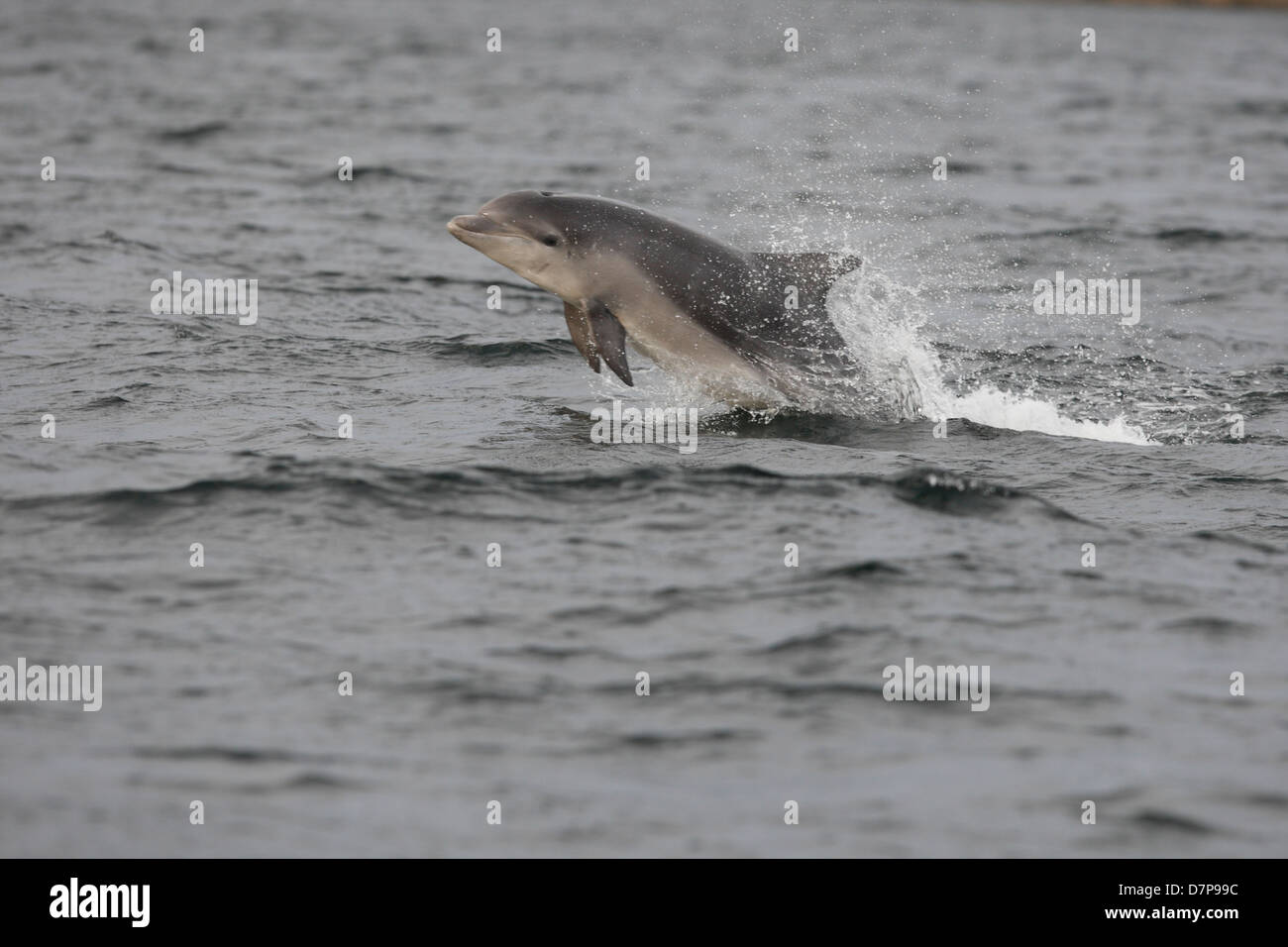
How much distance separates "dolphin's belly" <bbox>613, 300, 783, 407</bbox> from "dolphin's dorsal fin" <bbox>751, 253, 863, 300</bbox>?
689mm

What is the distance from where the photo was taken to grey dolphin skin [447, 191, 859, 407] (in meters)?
13.5

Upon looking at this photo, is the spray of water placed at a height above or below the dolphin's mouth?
below

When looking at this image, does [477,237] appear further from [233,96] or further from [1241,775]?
[233,96]

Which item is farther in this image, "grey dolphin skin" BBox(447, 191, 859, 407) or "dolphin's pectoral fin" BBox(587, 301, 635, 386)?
"grey dolphin skin" BBox(447, 191, 859, 407)

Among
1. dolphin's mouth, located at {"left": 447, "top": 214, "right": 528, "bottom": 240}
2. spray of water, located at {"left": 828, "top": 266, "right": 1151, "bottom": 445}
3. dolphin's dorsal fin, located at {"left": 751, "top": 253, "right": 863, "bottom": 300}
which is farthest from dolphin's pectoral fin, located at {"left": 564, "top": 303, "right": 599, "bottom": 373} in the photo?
spray of water, located at {"left": 828, "top": 266, "right": 1151, "bottom": 445}

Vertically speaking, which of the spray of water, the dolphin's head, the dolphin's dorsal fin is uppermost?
the dolphin's head

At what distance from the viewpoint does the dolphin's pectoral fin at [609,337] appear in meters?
12.9

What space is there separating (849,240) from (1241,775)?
1589cm

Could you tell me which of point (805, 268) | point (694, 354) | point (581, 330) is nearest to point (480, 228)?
point (581, 330)

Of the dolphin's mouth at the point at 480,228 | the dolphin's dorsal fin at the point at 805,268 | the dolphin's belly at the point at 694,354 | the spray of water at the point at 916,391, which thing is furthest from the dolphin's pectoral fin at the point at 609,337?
the spray of water at the point at 916,391

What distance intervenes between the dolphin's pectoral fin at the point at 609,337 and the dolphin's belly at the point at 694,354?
0.17 m

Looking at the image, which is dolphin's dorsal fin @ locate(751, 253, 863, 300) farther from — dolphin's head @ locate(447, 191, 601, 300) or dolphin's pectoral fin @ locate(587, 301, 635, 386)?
dolphin's head @ locate(447, 191, 601, 300)

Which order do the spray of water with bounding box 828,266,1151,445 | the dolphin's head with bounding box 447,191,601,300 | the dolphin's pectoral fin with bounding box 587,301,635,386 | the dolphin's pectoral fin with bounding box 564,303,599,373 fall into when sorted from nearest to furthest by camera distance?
the dolphin's pectoral fin with bounding box 587,301,635,386
the dolphin's head with bounding box 447,191,601,300
the dolphin's pectoral fin with bounding box 564,303,599,373
the spray of water with bounding box 828,266,1151,445

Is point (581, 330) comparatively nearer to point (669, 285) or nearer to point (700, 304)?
point (669, 285)
